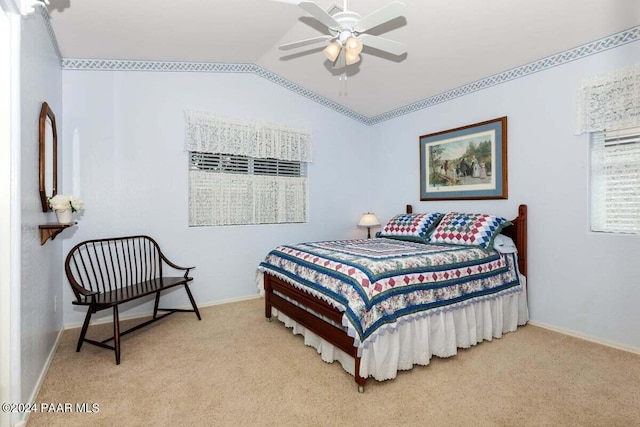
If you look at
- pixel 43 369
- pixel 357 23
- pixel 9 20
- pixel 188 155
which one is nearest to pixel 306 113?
pixel 188 155

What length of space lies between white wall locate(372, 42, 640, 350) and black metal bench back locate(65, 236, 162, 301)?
148 inches

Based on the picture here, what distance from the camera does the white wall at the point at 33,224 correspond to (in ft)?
6.13

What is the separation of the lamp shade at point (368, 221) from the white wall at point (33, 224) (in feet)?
11.8

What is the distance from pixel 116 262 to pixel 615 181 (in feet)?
15.5

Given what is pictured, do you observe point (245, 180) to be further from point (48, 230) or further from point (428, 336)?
point (428, 336)

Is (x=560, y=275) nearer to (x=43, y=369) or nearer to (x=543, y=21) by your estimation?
(x=543, y=21)

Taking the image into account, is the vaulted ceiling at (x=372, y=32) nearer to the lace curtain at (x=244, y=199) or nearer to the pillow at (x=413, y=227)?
the lace curtain at (x=244, y=199)

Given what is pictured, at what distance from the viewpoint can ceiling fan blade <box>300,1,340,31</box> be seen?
1908 mm

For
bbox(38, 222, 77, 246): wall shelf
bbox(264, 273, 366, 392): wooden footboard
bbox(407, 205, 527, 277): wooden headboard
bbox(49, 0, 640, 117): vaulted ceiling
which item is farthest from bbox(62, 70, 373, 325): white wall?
bbox(407, 205, 527, 277): wooden headboard

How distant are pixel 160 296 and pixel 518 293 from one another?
12.4ft

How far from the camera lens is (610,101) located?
271cm

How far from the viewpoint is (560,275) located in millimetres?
3059

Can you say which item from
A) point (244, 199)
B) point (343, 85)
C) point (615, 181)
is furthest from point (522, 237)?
point (244, 199)

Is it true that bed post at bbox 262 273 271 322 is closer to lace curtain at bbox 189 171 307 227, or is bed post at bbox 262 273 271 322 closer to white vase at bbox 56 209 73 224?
lace curtain at bbox 189 171 307 227
